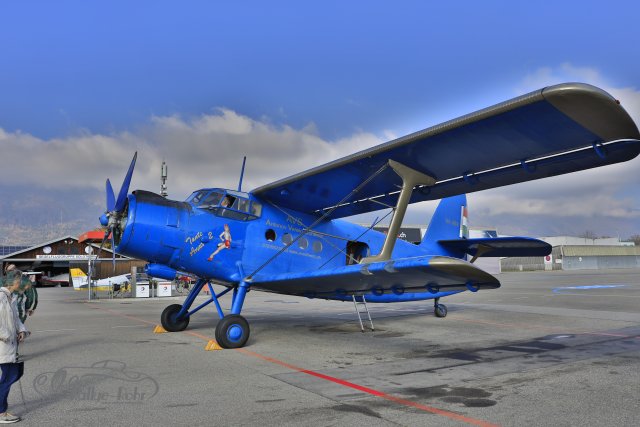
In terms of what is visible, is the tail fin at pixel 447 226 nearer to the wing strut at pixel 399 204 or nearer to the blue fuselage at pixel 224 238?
the blue fuselage at pixel 224 238

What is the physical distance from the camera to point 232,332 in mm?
8086

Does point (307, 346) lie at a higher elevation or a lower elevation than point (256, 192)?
lower

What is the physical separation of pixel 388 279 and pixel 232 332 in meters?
2.95

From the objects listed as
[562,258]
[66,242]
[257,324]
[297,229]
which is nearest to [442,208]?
[297,229]

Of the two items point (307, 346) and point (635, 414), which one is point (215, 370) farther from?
point (635, 414)

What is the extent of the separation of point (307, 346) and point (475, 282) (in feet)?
11.3

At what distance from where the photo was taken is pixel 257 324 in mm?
12086

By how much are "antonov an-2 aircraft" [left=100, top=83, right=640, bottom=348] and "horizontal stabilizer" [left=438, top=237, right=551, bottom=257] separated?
0.15 ft

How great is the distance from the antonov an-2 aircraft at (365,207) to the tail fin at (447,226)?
1.49 m

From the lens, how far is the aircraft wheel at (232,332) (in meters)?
7.98

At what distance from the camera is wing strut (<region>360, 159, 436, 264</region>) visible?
7.62 m

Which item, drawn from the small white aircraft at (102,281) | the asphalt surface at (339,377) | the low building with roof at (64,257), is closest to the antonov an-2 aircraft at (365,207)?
the asphalt surface at (339,377)

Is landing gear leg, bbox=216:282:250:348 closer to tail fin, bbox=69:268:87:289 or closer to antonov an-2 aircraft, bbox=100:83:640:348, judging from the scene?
antonov an-2 aircraft, bbox=100:83:640:348

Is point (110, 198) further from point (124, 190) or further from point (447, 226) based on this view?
point (447, 226)
